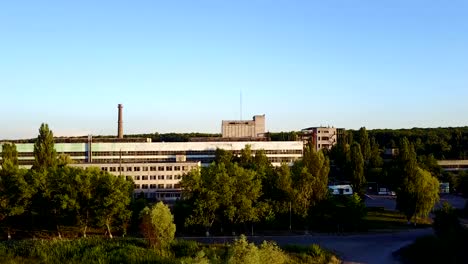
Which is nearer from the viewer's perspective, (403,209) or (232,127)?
(403,209)

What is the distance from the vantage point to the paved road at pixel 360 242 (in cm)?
4469

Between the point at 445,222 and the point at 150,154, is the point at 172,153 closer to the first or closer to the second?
the point at 150,154

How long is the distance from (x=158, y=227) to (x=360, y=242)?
72.2 ft

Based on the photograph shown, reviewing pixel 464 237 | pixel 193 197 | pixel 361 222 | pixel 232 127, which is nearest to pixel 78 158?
pixel 232 127

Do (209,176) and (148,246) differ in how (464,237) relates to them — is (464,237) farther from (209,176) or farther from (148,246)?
(209,176)

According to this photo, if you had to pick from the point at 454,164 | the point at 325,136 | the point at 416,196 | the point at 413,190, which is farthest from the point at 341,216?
the point at 325,136

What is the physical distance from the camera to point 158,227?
137 ft

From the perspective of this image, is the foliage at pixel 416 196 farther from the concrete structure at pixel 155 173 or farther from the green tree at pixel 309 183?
the concrete structure at pixel 155 173

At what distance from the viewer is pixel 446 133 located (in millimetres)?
169625

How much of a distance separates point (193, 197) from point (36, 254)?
25789 millimetres

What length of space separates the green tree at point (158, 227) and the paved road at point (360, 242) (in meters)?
11.3

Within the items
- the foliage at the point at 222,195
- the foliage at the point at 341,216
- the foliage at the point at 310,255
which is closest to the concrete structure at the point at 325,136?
the foliage at the point at 341,216

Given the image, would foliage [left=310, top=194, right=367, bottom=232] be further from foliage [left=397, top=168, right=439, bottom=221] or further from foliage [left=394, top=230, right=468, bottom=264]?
foliage [left=394, top=230, right=468, bottom=264]

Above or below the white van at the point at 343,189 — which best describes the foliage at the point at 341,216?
below
